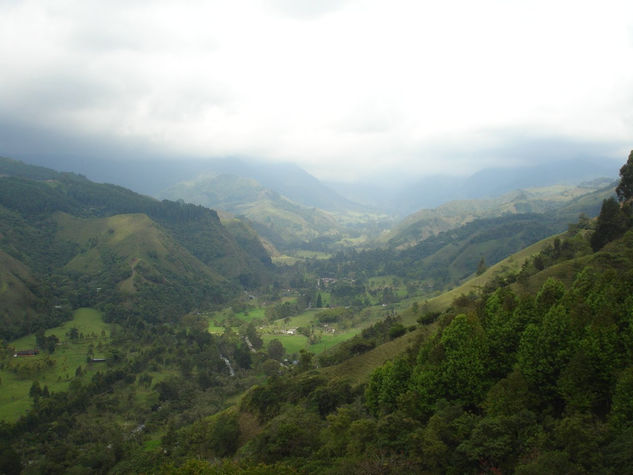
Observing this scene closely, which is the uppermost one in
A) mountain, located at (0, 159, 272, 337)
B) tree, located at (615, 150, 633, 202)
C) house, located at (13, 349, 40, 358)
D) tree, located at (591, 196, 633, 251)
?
tree, located at (615, 150, 633, 202)

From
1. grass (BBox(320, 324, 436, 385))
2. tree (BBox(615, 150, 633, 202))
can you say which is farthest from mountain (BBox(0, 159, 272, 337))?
tree (BBox(615, 150, 633, 202))

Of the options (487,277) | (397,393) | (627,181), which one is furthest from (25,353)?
(627,181)

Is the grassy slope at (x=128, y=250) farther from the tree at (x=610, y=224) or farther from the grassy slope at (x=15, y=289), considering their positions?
the tree at (x=610, y=224)

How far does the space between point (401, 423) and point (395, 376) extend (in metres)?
8.03

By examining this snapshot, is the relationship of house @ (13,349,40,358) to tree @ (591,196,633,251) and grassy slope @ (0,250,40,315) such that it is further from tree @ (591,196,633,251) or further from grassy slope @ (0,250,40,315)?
tree @ (591,196,633,251)

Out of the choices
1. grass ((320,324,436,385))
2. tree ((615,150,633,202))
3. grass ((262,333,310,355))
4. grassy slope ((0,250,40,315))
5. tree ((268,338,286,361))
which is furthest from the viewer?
grassy slope ((0,250,40,315))

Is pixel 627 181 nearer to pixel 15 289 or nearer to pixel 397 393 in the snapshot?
pixel 397 393

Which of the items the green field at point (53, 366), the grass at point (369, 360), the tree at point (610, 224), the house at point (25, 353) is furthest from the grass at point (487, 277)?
the house at point (25, 353)

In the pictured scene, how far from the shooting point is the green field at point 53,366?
8112cm

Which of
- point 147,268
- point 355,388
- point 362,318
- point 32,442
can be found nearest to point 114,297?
point 147,268

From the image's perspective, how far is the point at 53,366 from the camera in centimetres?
9719

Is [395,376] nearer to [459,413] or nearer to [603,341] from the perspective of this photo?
[459,413]

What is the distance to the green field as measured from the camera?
81.1 meters

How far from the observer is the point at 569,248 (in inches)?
2504
